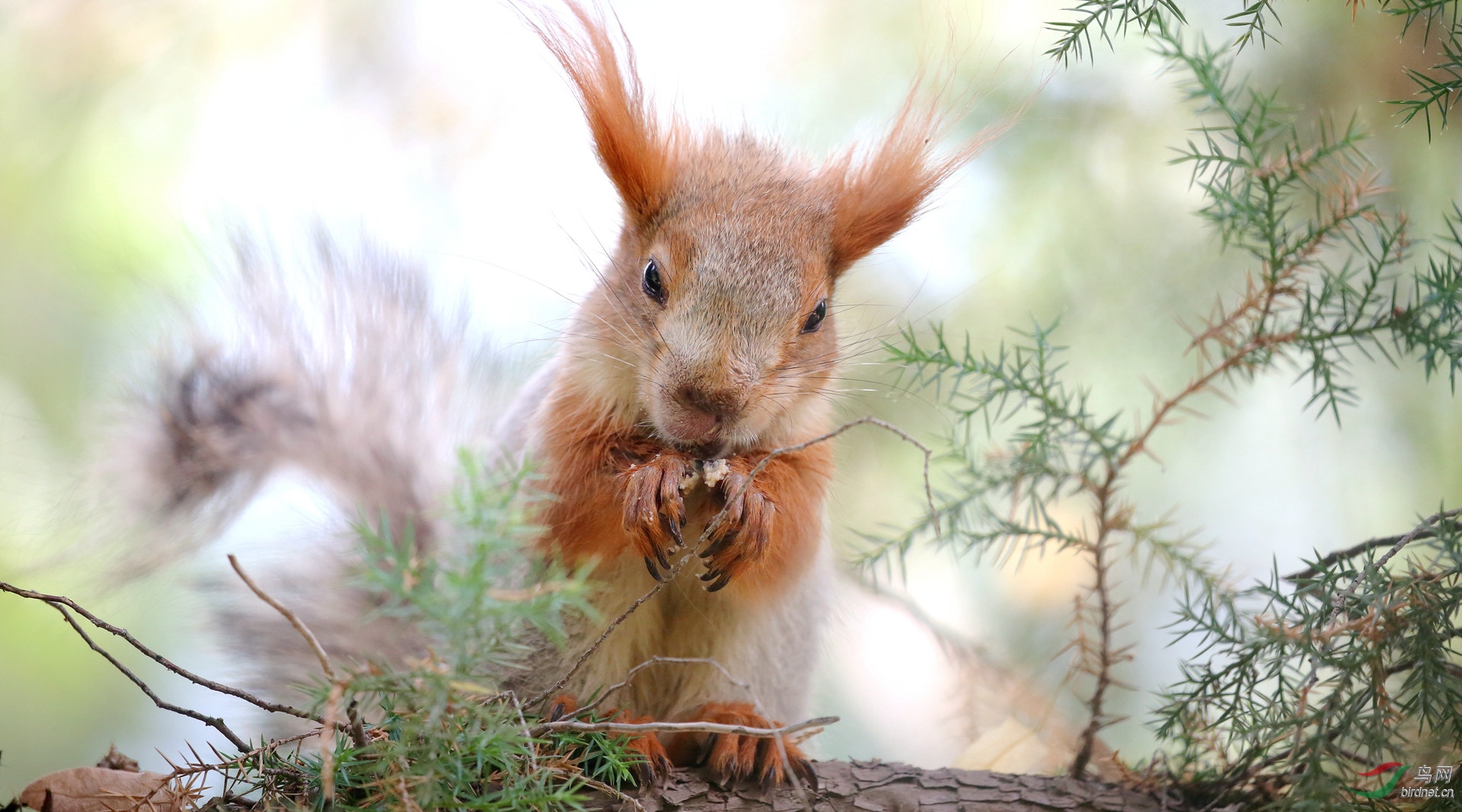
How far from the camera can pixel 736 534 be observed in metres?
1.49

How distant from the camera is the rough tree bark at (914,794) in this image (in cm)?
134

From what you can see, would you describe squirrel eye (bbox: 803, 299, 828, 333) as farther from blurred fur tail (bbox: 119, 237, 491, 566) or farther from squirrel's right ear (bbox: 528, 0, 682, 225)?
blurred fur tail (bbox: 119, 237, 491, 566)

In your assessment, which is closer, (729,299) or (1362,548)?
(1362,548)

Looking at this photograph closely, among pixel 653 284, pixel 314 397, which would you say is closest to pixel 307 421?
pixel 314 397

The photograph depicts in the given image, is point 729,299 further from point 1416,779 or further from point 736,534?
point 1416,779

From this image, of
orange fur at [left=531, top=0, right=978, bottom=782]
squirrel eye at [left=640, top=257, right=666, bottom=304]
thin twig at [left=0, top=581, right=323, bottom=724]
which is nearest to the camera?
thin twig at [left=0, top=581, right=323, bottom=724]

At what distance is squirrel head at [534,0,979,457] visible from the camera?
1.45 m

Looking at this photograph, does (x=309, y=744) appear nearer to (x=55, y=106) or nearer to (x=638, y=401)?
(x=638, y=401)

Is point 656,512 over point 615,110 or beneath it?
beneath

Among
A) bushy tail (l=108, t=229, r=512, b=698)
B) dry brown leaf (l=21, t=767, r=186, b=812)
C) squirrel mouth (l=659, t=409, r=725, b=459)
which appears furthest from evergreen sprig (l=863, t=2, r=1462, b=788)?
bushy tail (l=108, t=229, r=512, b=698)

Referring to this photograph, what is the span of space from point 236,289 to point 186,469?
433 millimetres

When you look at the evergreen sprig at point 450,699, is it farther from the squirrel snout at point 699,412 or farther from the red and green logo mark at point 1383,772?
the red and green logo mark at point 1383,772

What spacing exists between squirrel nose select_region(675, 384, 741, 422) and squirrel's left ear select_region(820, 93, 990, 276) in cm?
46

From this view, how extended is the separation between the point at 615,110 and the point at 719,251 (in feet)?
1.02
